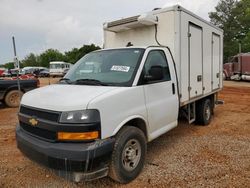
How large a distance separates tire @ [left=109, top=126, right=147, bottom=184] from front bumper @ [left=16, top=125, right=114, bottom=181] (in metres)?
0.15

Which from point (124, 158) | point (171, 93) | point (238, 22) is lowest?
point (124, 158)

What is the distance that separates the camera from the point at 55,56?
82500 mm

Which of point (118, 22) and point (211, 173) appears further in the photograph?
point (118, 22)

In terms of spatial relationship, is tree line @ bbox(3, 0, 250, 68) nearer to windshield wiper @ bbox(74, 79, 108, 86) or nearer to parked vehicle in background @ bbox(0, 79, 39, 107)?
parked vehicle in background @ bbox(0, 79, 39, 107)

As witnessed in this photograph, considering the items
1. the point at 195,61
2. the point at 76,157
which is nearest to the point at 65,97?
the point at 76,157

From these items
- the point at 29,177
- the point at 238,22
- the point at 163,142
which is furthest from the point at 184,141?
the point at 238,22

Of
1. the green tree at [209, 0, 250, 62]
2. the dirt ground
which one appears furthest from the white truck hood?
the green tree at [209, 0, 250, 62]

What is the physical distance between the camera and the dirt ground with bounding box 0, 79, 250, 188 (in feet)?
11.8

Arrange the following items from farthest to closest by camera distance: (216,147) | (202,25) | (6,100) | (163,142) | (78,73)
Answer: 1. (6,100)
2. (202,25)
3. (163,142)
4. (216,147)
5. (78,73)

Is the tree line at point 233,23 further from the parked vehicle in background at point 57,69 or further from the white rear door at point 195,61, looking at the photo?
the white rear door at point 195,61

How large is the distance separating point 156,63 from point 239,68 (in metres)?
21.9

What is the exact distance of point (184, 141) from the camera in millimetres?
5410

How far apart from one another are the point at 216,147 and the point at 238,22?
45.7 metres

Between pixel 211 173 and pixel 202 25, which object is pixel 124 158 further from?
pixel 202 25
